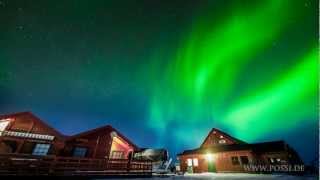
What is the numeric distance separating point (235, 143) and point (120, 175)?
24.8 metres

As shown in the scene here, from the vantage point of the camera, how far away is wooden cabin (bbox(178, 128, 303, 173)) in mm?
25511

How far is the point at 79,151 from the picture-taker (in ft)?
80.0

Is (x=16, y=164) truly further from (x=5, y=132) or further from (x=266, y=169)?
(x=266, y=169)

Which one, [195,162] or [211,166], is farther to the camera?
[195,162]

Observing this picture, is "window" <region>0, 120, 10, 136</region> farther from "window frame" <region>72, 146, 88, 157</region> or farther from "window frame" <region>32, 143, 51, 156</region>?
"window frame" <region>72, 146, 88, 157</region>

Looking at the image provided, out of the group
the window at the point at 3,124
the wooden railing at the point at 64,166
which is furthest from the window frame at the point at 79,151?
the wooden railing at the point at 64,166

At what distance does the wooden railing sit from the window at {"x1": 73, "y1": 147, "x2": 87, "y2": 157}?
918cm

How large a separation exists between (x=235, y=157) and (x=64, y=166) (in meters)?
23.7

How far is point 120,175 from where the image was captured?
15.5m

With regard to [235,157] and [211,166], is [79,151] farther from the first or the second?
[235,157]

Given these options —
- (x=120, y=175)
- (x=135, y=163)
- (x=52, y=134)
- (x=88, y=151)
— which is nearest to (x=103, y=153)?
(x=88, y=151)

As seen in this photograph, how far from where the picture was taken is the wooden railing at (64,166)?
12016 mm

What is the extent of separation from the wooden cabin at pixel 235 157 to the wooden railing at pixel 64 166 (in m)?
15.3

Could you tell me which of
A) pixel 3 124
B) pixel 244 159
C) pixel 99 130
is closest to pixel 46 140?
pixel 3 124
